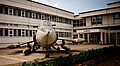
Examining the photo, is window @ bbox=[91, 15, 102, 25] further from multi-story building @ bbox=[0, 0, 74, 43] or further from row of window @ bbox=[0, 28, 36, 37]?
row of window @ bbox=[0, 28, 36, 37]

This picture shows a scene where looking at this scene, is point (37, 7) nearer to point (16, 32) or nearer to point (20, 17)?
point (20, 17)

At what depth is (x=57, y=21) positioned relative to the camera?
38.2 metres

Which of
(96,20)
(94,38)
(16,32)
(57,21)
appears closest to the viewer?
(16,32)

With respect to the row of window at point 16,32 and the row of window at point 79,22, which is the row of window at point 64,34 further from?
the row of window at point 16,32

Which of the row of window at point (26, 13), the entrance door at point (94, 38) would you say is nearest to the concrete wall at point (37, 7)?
the row of window at point (26, 13)

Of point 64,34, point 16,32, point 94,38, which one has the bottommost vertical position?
point 94,38

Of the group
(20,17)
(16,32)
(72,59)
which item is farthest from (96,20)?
(72,59)

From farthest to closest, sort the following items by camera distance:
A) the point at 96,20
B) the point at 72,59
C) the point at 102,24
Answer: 1. the point at 96,20
2. the point at 102,24
3. the point at 72,59

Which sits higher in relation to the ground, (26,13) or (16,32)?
(26,13)

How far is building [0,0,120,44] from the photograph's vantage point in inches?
957

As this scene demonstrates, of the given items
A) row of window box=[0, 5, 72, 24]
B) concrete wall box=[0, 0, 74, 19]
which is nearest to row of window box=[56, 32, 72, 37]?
row of window box=[0, 5, 72, 24]

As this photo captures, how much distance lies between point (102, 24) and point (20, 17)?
23.0 m

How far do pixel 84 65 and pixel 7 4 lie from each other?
1994cm

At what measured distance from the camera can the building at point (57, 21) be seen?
2431 cm
